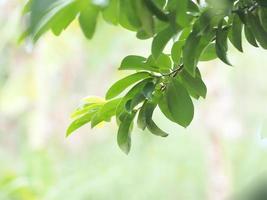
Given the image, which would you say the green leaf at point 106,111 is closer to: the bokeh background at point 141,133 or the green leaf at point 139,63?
the green leaf at point 139,63

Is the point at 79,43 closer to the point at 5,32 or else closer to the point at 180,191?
the point at 5,32

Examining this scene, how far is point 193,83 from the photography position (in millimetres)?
418

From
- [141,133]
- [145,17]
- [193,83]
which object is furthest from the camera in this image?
[141,133]

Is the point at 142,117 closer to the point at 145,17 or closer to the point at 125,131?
the point at 125,131

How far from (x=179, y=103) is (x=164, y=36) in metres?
0.06

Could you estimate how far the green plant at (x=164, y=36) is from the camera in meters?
0.32

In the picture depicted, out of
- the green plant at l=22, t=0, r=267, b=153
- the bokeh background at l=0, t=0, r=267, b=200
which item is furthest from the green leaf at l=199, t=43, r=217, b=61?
the bokeh background at l=0, t=0, r=267, b=200

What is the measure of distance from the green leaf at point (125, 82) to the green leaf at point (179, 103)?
2 cm

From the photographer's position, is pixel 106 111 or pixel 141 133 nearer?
pixel 106 111

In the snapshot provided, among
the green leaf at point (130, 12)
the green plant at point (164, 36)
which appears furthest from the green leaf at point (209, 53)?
the green leaf at point (130, 12)

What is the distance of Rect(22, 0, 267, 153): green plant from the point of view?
324mm

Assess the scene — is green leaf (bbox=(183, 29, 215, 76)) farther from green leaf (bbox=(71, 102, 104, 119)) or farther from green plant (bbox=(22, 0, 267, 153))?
green leaf (bbox=(71, 102, 104, 119))

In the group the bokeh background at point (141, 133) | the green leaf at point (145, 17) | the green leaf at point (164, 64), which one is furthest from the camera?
the bokeh background at point (141, 133)

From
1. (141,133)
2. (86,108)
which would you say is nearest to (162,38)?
(86,108)
